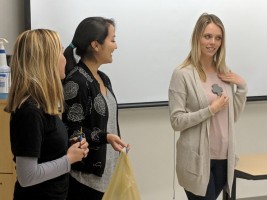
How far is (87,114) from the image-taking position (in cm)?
188

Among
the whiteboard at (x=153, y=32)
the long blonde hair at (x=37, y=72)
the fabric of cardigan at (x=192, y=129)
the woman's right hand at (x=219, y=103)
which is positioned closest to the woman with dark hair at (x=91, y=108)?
the long blonde hair at (x=37, y=72)

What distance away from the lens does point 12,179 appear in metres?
2.34

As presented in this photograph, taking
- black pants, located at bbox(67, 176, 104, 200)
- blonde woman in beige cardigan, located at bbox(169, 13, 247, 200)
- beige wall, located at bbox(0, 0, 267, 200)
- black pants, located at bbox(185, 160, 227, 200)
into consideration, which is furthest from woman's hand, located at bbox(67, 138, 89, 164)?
beige wall, located at bbox(0, 0, 267, 200)

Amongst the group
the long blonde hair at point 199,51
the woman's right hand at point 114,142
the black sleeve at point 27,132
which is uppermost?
the long blonde hair at point 199,51

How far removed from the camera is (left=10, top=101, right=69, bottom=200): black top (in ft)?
4.75

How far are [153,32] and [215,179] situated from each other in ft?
4.06

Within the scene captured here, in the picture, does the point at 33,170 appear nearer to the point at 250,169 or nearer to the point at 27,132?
the point at 27,132

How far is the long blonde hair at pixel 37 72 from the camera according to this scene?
1.50 meters

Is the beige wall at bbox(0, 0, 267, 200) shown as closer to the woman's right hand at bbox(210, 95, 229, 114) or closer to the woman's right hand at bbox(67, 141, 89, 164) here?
the woman's right hand at bbox(210, 95, 229, 114)

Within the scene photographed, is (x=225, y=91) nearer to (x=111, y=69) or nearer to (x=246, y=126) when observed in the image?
(x=111, y=69)

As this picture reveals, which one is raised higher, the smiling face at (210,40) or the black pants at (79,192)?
the smiling face at (210,40)

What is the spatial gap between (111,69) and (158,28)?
1.50ft

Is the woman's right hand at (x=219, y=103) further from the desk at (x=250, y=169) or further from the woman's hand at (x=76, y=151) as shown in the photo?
the woman's hand at (x=76, y=151)

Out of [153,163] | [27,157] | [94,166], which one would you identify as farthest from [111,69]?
[27,157]
